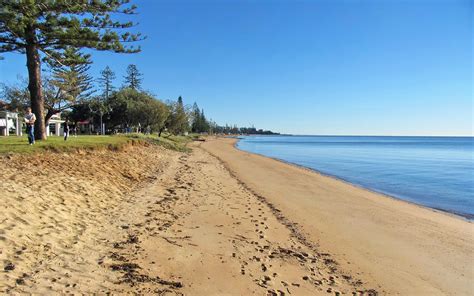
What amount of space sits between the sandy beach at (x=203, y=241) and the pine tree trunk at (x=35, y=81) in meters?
4.64

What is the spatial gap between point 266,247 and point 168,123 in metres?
45.6

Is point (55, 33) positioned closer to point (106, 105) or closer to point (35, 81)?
point (35, 81)

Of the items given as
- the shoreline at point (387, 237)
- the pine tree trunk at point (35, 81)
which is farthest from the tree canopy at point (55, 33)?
the shoreline at point (387, 237)

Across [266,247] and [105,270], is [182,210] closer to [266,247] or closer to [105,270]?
[266,247]

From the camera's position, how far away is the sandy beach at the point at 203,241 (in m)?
4.98

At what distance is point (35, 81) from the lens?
50.3ft

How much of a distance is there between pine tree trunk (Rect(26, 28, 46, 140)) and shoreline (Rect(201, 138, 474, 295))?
33.4 ft

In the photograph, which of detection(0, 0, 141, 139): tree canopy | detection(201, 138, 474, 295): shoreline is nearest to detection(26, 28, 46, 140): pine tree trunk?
detection(0, 0, 141, 139): tree canopy

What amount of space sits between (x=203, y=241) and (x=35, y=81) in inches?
508

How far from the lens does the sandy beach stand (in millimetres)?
4980

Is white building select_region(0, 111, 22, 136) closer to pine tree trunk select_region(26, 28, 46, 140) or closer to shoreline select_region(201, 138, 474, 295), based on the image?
pine tree trunk select_region(26, 28, 46, 140)

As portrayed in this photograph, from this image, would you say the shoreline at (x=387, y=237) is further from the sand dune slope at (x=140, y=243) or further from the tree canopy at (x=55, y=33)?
the tree canopy at (x=55, y=33)

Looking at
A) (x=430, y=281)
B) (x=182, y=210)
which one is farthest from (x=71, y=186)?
(x=430, y=281)

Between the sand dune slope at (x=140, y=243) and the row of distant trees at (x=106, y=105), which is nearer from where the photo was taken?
the sand dune slope at (x=140, y=243)
